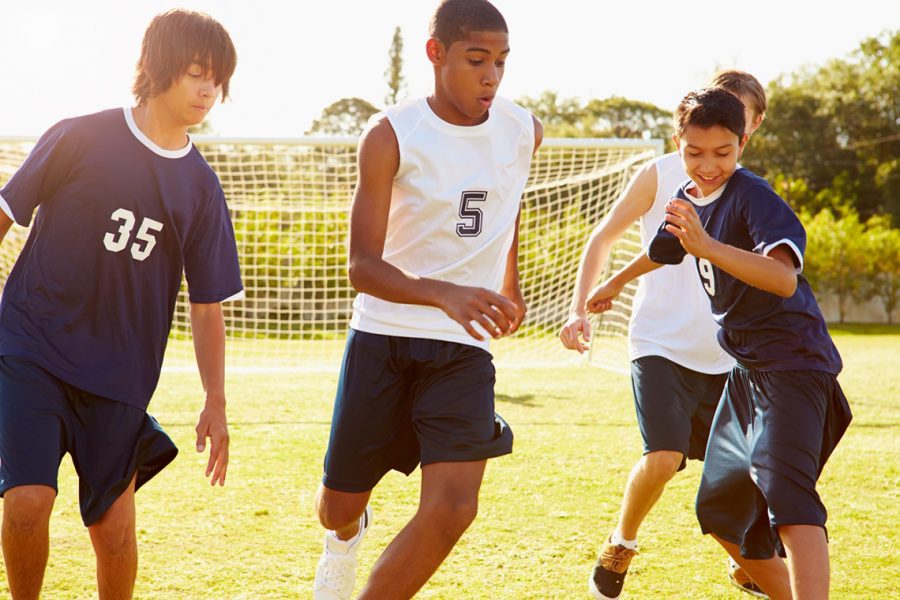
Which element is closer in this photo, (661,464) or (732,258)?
(732,258)

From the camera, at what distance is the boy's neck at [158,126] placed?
329cm

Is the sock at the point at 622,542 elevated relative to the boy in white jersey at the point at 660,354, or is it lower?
lower

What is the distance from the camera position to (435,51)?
3.35m

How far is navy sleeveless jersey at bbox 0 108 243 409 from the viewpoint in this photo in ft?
10.3

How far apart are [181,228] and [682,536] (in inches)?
117

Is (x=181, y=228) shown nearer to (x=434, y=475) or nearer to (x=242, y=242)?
(x=434, y=475)

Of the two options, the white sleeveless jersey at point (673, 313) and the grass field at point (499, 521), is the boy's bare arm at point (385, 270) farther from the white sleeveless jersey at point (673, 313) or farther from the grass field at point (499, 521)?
the grass field at point (499, 521)

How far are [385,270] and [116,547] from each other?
46.4 inches

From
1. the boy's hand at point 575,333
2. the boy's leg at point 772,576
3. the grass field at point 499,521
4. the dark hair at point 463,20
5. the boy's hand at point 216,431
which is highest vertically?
the dark hair at point 463,20

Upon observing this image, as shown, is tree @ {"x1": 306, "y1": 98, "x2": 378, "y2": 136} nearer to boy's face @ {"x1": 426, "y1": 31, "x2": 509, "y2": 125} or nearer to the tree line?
the tree line

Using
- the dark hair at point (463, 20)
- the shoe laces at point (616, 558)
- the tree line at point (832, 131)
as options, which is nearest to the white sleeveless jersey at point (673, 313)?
the shoe laces at point (616, 558)

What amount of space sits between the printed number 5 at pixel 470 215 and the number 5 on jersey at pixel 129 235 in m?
0.94

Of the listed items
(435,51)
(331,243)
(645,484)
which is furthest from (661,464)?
(331,243)

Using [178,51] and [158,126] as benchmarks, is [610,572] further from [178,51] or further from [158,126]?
[178,51]
